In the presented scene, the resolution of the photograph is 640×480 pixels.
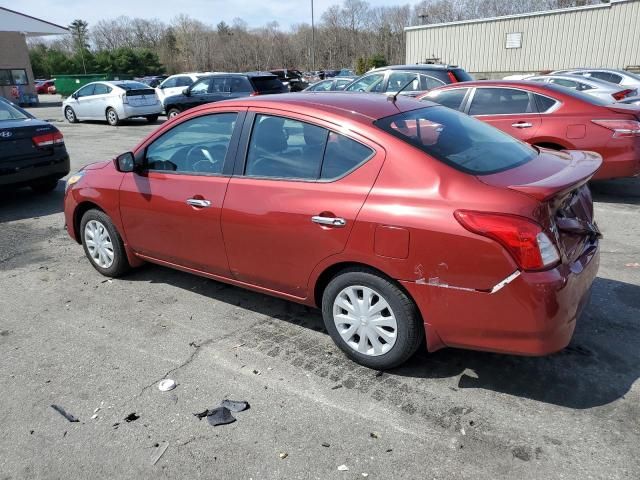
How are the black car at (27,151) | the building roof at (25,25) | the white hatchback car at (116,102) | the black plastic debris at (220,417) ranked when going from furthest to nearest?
the building roof at (25,25), the white hatchback car at (116,102), the black car at (27,151), the black plastic debris at (220,417)

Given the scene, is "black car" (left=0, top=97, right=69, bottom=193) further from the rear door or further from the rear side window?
the rear side window

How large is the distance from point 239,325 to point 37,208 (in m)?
5.30

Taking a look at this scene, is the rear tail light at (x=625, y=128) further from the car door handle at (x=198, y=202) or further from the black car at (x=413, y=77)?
the car door handle at (x=198, y=202)

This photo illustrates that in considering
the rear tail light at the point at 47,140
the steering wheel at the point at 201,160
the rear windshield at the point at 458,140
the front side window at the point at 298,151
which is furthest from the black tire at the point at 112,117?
the rear windshield at the point at 458,140

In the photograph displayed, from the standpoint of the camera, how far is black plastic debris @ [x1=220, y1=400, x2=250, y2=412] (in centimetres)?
303

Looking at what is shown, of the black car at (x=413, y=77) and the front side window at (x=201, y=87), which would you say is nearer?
the black car at (x=413, y=77)

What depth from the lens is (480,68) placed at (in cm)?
2867

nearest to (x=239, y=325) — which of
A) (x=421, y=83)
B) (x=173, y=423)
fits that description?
(x=173, y=423)

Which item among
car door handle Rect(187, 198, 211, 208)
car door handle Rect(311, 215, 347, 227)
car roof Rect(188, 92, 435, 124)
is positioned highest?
car roof Rect(188, 92, 435, 124)

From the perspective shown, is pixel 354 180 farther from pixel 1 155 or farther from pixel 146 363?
pixel 1 155

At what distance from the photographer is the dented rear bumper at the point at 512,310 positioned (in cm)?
267

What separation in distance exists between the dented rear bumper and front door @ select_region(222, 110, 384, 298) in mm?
626

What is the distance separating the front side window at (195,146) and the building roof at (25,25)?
123 ft

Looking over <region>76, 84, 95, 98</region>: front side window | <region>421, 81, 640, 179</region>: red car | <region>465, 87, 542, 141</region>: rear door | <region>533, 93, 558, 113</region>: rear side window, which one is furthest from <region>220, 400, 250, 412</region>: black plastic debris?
<region>76, 84, 95, 98</region>: front side window
